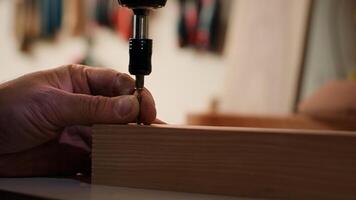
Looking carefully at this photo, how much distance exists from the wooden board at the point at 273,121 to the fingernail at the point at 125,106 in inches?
48.6

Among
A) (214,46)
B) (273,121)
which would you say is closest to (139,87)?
(273,121)

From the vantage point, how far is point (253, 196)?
72 cm

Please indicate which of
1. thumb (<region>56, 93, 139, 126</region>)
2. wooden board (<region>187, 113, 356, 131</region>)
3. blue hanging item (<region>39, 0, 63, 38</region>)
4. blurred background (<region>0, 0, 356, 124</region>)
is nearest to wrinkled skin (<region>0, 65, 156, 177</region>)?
thumb (<region>56, 93, 139, 126</region>)

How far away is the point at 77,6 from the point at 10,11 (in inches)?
24.8

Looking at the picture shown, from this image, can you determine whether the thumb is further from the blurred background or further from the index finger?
the blurred background

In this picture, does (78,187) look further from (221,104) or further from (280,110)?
(221,104)

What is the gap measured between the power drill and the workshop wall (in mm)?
1987

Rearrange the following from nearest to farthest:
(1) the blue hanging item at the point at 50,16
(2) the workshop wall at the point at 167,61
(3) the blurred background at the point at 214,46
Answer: (3) the blurred background at the point at 214,46 → (2) the workshop wall at the point at 167,61 → (1) the blue hanging item at the point at 50,16

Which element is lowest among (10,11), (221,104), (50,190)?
(221,104)

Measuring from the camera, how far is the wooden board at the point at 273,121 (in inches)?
75.2

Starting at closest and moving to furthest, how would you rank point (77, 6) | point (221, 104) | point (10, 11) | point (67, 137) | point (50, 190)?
point (50, 190) → point (67, 137) → point (221, 104) → point (77, 6) → point (10, 11)

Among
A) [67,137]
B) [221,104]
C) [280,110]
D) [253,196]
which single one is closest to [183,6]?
[221,104]

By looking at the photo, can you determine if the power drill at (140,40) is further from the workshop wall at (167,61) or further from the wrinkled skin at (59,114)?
Answer: the workshop wall at (167,61)

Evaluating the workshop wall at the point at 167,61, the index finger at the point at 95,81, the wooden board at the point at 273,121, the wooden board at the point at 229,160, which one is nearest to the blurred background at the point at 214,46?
the workshop wall at the point at 167,61
